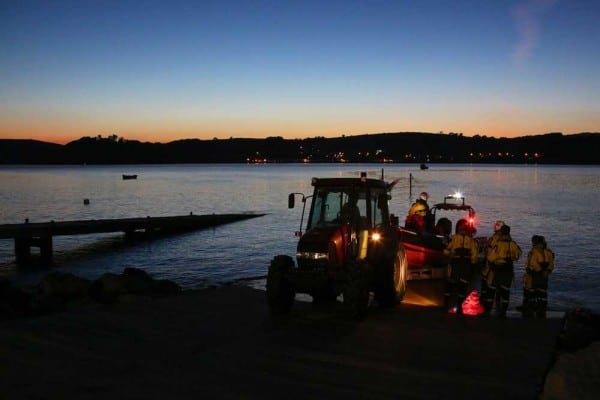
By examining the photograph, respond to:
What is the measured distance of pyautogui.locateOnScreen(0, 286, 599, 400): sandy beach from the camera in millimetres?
6484

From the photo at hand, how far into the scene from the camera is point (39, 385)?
21.4 ft

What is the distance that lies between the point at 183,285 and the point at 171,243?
43.8 ft

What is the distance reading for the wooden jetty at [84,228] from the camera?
91.7ft

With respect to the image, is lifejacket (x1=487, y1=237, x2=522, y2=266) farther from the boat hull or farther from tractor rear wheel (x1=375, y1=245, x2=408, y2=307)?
the boat hull

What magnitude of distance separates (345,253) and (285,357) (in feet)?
8.88

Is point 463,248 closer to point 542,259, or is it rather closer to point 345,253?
point 542,259

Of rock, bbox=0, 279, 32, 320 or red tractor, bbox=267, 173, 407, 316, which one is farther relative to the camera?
rock, bbox=0, 279, 32, 320

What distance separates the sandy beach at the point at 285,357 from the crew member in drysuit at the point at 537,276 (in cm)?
185

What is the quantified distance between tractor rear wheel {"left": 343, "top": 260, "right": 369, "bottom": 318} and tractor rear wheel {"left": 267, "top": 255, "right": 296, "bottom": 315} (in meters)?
1.09

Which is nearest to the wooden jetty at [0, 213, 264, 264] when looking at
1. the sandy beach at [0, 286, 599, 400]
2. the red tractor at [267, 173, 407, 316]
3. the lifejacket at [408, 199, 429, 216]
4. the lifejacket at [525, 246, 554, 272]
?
the lifejacket at [408, 199, 429, 216]

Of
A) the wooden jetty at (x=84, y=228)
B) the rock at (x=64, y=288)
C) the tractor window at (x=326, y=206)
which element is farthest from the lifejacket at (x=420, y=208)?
the wooden jetty at (x=84, y=228)

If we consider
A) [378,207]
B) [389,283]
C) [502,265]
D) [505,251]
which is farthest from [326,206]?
[502,265]

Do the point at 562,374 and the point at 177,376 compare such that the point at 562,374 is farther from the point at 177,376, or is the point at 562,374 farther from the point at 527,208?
the point at 527,208

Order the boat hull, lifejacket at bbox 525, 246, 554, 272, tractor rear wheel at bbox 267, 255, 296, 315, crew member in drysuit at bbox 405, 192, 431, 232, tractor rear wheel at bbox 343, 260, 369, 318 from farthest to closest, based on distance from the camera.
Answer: crew member in drysuit at bbox 405, 192, 431, 232 < the boat hull < lifejacket at bbox 525, 246, 554, 272 < tractor rear wheel at bbox 267, 255, 296, 315 < tractor rear wheel at bbox 343, 260, 369, 318
